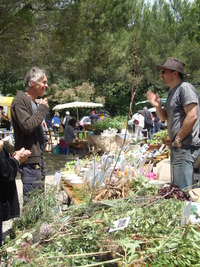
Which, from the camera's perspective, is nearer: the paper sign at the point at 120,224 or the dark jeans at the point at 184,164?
the paper sign at the point at 120,224

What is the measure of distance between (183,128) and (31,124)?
1.18 metres

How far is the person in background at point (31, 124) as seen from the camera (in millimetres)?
2590

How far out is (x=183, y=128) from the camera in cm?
255

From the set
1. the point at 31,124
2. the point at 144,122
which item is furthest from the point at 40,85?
the point at 144,122

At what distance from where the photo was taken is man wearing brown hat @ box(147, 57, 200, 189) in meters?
2.55

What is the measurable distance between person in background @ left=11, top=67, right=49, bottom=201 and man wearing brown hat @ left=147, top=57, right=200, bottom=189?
41.2 inches

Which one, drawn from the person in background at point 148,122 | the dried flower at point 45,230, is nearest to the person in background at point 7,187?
the dried flower at point 45,230

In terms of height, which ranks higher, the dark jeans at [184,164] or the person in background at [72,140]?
the dark jeans at [184,164]

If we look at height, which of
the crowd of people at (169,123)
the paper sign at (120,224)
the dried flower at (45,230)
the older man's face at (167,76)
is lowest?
the dried flower at (45,230)

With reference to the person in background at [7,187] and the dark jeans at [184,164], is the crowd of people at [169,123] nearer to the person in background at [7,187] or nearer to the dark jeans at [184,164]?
the dark jeans at [184,164]

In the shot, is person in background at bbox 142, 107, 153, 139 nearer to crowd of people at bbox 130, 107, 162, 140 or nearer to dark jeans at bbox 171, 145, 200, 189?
crowd of people at bbox 130, 107, 162, 140

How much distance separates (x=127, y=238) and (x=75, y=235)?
0.79ft

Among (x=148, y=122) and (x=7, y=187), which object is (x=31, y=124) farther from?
(x=148, y=122)

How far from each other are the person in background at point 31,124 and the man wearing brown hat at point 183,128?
1.05 meters
